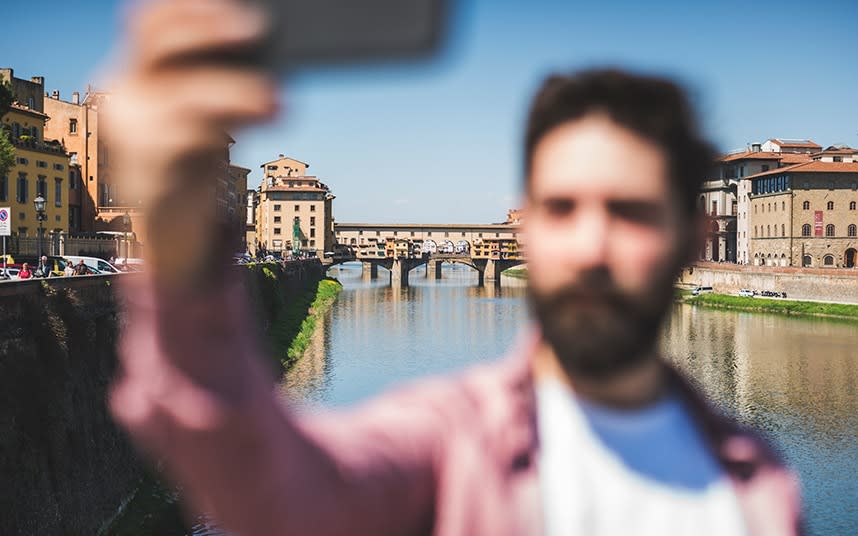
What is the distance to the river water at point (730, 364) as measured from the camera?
15922 millimetres

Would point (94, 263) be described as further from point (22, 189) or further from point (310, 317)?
point (310, 317)

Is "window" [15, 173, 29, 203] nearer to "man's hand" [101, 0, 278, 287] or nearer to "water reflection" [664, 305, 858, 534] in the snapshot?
"water reflection" [664, 305, 858, 534]

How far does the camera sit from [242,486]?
2.51 feet

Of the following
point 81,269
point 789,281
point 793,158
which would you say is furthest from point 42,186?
point 793,158

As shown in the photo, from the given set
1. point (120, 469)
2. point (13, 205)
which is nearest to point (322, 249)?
point (13, 205)

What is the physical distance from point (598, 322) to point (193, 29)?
57 centimetres

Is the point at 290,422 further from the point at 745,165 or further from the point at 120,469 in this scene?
the point at 745,165

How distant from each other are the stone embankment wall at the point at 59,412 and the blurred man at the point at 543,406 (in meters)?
9.40

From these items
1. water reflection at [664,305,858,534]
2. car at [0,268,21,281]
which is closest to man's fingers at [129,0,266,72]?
water reflection at [664,305,858,534]

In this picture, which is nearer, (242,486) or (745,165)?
(242,486)

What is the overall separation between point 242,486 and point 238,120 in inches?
12.5

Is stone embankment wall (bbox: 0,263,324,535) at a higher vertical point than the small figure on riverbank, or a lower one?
lower

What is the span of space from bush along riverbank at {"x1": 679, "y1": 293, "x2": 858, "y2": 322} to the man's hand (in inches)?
1721

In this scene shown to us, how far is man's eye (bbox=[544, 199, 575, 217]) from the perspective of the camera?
3.35 ft
